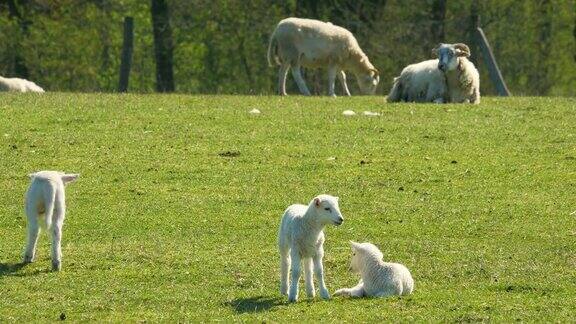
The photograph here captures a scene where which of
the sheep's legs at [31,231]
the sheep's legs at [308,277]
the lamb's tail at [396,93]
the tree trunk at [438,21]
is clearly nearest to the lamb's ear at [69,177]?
the sheep's legs at [31,231]

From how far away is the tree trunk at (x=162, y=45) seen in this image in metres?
44.0

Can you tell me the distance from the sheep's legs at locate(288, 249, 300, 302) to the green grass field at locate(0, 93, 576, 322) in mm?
161

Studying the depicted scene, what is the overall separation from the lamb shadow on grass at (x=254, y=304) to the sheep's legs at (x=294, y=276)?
0.35 feet

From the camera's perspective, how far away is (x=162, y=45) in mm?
44375

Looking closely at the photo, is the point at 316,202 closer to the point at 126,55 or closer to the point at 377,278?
the point at 377,278

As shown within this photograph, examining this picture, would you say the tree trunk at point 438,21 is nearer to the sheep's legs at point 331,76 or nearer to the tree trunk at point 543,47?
the tree trunk at point 543,47

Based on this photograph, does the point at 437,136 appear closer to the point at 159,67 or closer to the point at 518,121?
the point at 518,121

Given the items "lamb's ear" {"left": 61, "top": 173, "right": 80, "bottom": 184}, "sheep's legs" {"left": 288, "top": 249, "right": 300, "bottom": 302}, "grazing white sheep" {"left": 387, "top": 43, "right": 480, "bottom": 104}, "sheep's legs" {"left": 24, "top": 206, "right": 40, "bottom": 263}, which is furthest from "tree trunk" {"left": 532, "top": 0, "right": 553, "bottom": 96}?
"sheep's legs" {"left": 288, "top": 249, "right": 300, "bottom": 302}

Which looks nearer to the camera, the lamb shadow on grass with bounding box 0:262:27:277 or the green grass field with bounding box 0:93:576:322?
the green grass field with bounding box 0:93:576:322

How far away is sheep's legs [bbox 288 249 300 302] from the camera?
11.5 m

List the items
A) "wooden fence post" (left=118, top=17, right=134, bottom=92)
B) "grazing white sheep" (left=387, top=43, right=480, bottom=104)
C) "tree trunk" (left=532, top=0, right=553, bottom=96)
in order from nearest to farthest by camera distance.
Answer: "grazing white sheep" (left=387, top=43, right=480, bottom=104) → "wooden fence post" (left=118, top=17, right=134, bottom=92) → "tree trunk" (left=532, top=0, right=553, bottom=96)

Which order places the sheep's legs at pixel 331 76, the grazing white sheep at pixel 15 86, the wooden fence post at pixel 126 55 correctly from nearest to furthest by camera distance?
1. the sheep's legs at pixel 331 76
2. the grazing white sheep at pixel 15 86
3. the wooden fence post at pixel 126 55

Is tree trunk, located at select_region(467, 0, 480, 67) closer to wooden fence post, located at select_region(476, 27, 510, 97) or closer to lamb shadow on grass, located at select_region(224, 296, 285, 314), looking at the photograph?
wooden fence post, located at select_region(476, 27, 510, 97)

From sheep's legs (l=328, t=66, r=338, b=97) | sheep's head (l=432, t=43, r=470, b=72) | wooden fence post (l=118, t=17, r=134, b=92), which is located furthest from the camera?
wooden fence post (l=118, t=17, r=134, b=92)
